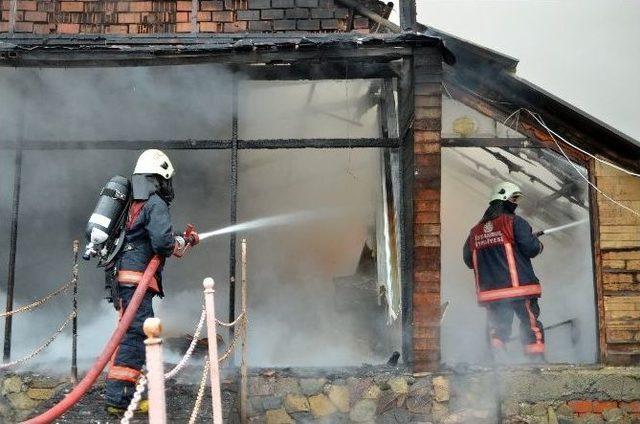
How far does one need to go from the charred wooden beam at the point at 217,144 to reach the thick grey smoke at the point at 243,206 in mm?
1029

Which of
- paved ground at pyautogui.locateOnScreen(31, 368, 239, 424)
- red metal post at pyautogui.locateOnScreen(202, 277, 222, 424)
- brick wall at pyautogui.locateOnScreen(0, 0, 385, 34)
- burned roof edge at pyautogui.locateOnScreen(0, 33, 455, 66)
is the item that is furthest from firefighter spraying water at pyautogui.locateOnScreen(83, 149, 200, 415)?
brick wall at pyautogui.locateOnScreen(0, 0, 385, 34)

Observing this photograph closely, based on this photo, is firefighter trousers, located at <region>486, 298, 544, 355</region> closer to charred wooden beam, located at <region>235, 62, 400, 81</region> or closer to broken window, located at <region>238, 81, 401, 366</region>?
broken window, located at <region>238, 81, 401, 366</region>

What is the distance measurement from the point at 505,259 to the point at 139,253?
3654 millimetres

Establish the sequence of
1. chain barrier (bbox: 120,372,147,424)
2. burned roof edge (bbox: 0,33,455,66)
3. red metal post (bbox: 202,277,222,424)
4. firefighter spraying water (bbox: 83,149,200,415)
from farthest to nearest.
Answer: burned roof edge (bbox: 0,33,455,66) → firefighter spraying water (bbox: 83,149,200,415) → red metal post (bbox: 202,277,222,424) → chain barrier (bbox: 120,372,147,424)

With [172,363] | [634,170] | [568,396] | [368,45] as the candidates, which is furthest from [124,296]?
[634,170]

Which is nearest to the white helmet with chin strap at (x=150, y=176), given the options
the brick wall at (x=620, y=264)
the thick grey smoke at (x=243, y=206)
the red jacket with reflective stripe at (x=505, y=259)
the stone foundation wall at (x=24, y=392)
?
the stone foundation wall at (x=24, y=392)

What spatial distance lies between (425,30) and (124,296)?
11.6 feet

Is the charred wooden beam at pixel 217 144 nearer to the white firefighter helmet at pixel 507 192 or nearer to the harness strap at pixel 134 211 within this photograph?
the white firefighter helmet at pixel 507 192

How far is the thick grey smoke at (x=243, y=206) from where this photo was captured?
7688mm

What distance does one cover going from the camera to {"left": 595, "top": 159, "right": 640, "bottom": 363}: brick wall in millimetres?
6004

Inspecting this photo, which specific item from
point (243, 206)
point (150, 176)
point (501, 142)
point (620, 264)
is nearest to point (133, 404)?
point (150, 176)

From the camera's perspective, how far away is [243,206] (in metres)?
8.74

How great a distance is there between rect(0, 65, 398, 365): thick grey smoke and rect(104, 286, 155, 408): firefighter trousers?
→ 281 cm

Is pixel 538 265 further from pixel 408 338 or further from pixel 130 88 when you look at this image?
pixel 130 88
